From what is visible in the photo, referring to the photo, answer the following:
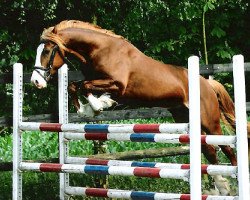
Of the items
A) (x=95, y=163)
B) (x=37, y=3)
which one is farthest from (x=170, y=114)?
(x=95, y=163)

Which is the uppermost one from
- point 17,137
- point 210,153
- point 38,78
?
point 38,78

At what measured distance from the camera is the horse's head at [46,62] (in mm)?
6195

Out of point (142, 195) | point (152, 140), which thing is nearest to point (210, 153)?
point (142, 195)

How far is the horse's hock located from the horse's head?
177 mm

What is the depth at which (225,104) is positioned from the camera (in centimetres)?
749

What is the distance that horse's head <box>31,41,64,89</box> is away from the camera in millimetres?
6195

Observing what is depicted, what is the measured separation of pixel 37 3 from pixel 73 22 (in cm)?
133

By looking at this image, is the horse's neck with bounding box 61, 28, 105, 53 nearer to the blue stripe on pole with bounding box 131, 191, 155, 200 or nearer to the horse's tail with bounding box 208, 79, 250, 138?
the horse's tail with bounding box 208, 79, 250, 138

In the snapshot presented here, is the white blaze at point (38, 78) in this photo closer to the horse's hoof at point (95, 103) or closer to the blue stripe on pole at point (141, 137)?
the horse's hoof at point (95, 103)

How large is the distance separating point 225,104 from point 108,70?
5.36ft

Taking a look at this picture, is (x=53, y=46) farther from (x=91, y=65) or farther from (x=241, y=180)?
(x=241, y=180)

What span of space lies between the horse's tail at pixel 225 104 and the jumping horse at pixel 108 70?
326 millimetres

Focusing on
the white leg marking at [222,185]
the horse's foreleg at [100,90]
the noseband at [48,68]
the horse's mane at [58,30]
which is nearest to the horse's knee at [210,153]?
the white leg marking at [222,185]

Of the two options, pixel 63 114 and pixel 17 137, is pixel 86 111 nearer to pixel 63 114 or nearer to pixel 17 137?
pixel 63 114
